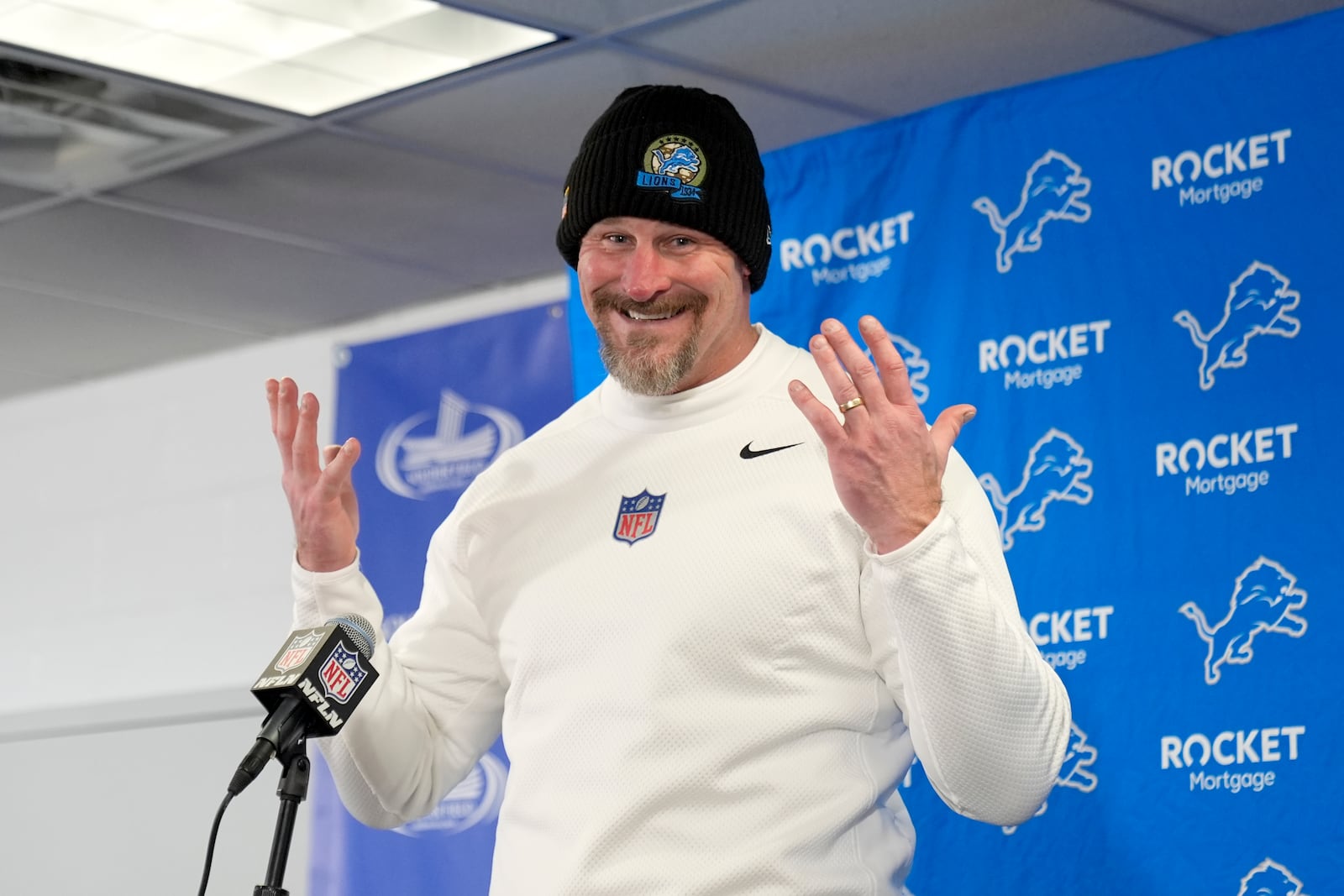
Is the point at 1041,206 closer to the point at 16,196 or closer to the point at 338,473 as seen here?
the point at 338,473

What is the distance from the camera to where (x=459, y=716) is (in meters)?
2.04

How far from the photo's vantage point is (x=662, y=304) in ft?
6.53

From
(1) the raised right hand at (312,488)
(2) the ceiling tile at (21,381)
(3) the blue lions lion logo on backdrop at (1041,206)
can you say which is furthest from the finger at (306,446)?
(2) the ceiling tile at (21,381)

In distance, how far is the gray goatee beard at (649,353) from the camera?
1.98m

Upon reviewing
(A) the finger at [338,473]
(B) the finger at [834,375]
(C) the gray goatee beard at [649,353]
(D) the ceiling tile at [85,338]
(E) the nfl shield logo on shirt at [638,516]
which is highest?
(D) the ceiling tile at [85,338]

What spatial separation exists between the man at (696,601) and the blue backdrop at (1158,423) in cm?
75

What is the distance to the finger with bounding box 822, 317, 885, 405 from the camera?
154cm

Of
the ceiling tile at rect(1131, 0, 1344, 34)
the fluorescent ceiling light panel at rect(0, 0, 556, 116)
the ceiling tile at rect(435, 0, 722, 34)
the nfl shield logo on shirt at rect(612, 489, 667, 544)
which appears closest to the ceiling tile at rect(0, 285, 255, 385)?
the fluorescent ceiling light panel at rect(0, 0, 556, 116)

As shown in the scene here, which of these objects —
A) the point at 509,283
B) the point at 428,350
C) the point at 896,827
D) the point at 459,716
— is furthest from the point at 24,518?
the point at 896,827

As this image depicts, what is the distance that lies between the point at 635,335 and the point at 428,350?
6.06ft

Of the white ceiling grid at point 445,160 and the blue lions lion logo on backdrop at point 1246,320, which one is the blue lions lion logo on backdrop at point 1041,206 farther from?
the white ceiling grid at point 445,160

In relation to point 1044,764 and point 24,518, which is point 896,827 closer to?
point 1044,764

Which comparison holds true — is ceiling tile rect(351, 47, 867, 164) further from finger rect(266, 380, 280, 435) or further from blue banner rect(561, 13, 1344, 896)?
finger rect(266, 380, 280, 435)

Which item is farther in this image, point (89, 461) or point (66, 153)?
point (89, 461)
